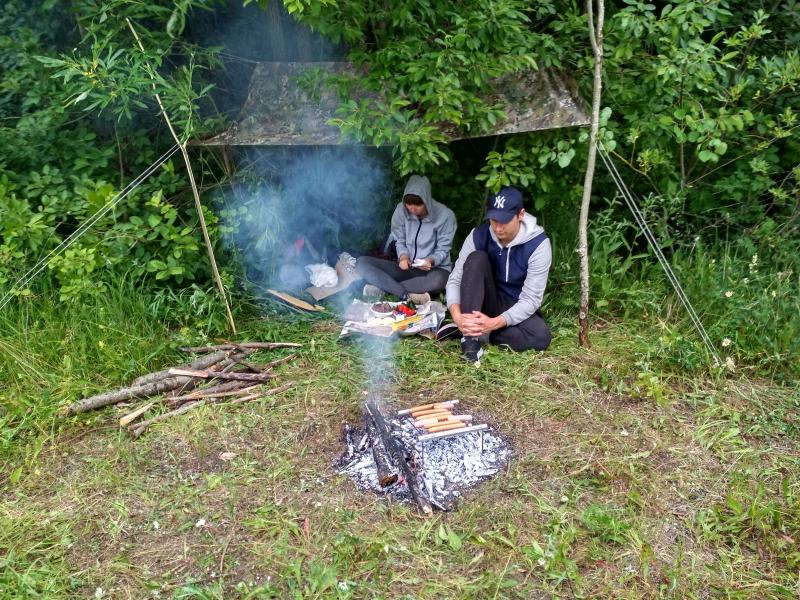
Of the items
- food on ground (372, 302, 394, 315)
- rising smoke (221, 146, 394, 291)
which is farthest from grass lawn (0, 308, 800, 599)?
rising smoke (221, 146, 394, 291)

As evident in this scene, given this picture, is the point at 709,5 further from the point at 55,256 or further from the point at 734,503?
the point at 55,256

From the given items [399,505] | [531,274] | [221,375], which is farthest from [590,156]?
[221,375]

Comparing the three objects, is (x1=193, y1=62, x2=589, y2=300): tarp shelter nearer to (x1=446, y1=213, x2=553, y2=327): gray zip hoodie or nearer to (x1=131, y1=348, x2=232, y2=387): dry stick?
(x1=446, y1=213, x2=553, y2=327): gray zip hoodie

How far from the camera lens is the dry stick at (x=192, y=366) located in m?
4.09

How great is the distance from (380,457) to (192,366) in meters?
1.68

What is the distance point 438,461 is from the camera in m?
3.45

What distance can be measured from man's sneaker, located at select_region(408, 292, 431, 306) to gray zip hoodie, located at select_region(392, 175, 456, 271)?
0.35 metres

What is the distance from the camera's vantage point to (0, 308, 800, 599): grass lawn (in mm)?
2779

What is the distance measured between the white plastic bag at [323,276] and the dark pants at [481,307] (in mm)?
1495

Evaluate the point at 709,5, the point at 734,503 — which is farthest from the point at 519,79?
the point at 734,503

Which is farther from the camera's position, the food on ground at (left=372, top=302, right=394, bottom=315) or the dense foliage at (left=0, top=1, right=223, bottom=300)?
the food on ground at (left=372, top=302, right=394, bottom=315)

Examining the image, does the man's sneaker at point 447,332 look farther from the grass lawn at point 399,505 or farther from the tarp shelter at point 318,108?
the tarp shelter at point 318,108

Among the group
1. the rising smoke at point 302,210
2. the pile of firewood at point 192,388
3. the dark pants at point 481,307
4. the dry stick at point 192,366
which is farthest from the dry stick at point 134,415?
the dark pants at point 481,307

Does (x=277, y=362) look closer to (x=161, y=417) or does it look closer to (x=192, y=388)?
(x=192, y=388)
